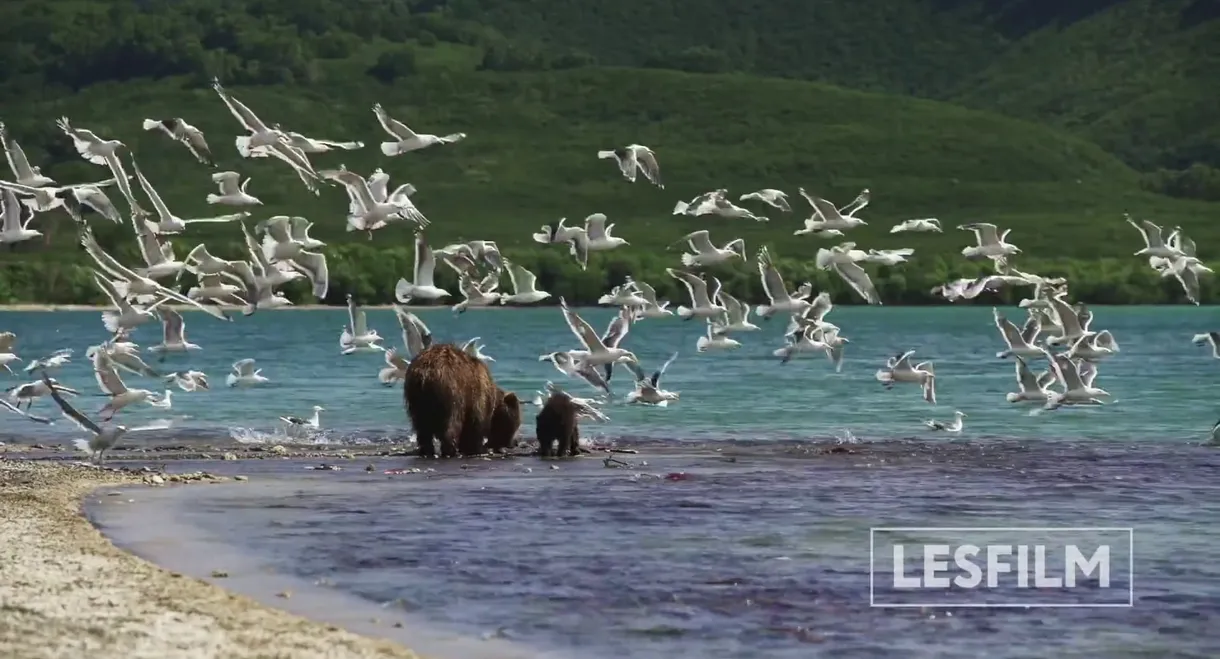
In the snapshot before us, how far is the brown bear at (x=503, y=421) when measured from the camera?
2889cm

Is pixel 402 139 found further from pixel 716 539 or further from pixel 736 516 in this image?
pixel 716 539

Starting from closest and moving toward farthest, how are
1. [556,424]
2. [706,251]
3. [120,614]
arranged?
[120,614] < [556,424] < [706,251]

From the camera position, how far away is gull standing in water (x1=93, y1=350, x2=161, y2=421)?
29.7m

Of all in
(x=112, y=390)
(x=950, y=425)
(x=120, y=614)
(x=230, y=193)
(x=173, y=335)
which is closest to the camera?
(x=120, y=614)

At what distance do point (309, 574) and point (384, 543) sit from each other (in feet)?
6.23

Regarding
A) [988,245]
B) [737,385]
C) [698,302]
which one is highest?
[988,245]

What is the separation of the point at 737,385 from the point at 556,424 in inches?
857

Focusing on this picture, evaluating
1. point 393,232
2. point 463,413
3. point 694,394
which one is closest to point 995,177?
point 393,232

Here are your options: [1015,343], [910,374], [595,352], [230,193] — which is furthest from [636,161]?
[1015,343]

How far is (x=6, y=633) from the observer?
13555 millimetres

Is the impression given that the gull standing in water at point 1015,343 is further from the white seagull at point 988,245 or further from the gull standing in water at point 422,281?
the gull standing in water at point 422,281

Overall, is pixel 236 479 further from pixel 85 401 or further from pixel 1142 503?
pixel 85 401

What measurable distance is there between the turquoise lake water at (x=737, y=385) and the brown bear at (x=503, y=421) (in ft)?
14.2

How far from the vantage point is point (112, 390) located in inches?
1203
